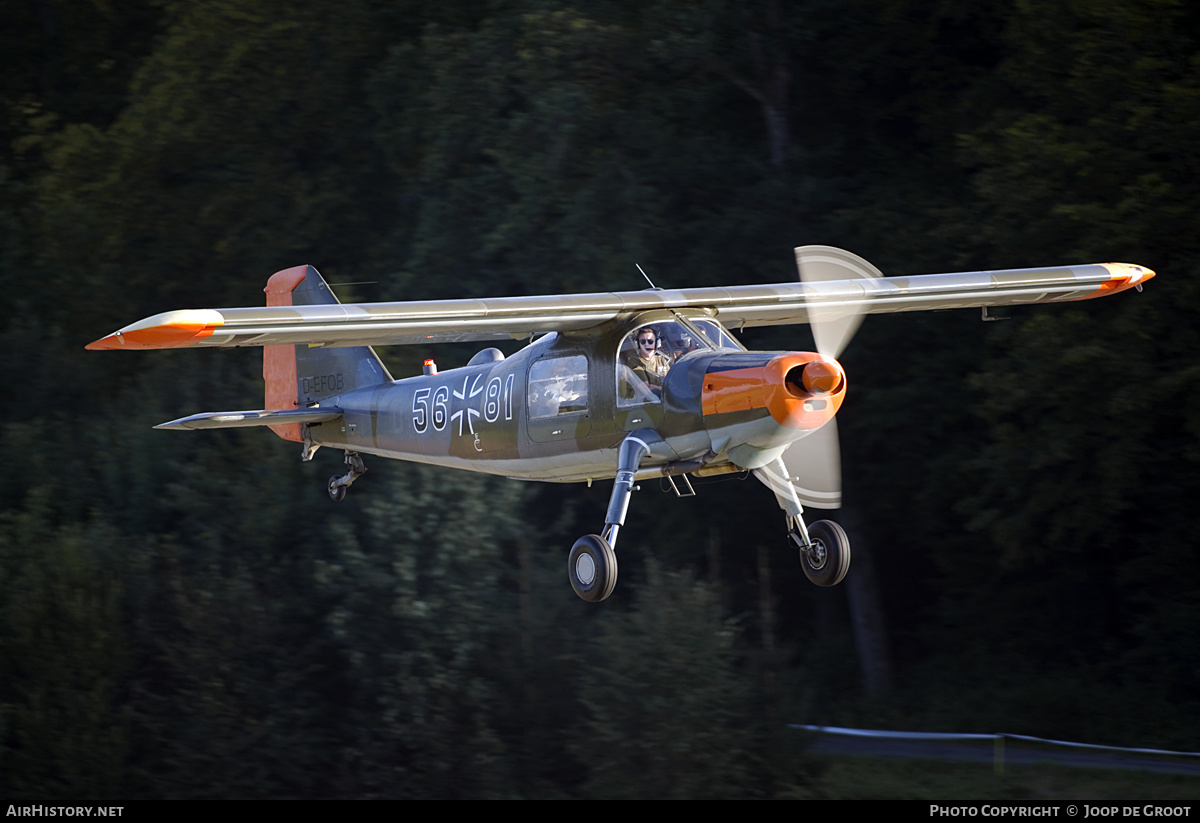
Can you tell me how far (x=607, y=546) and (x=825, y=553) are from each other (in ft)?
6.21

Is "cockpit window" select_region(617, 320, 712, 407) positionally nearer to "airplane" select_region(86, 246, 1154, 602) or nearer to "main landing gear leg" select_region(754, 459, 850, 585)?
"airplane" select_region(86, 246, 1154, 602)

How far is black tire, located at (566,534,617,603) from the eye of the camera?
37.2ft

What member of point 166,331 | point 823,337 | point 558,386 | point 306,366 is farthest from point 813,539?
point 306,366

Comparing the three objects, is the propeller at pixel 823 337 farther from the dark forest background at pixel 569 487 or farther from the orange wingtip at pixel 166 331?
the dark forest background at pixel 569 487

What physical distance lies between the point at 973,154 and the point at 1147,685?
973cm

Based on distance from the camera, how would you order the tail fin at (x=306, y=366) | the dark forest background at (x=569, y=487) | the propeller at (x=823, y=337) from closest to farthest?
the propeller at (x=823, y=337) → the tail fin at (x=306, y=366) → the dark forest background at (x=569, y=487)

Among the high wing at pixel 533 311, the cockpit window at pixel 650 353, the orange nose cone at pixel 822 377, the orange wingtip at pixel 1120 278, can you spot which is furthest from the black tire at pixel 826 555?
the orange wingtip at pixel 1120 278

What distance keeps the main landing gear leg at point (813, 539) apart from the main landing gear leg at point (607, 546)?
3.62 feet

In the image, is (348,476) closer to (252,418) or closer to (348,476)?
(348,476)

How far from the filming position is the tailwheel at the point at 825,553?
38.5 feet

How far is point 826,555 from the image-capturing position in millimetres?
11828

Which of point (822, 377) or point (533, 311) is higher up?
point (533, 311)

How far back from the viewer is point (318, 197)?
101ft

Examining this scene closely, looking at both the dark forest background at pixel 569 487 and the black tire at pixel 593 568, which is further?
the dark forest background at pixel 569 487
